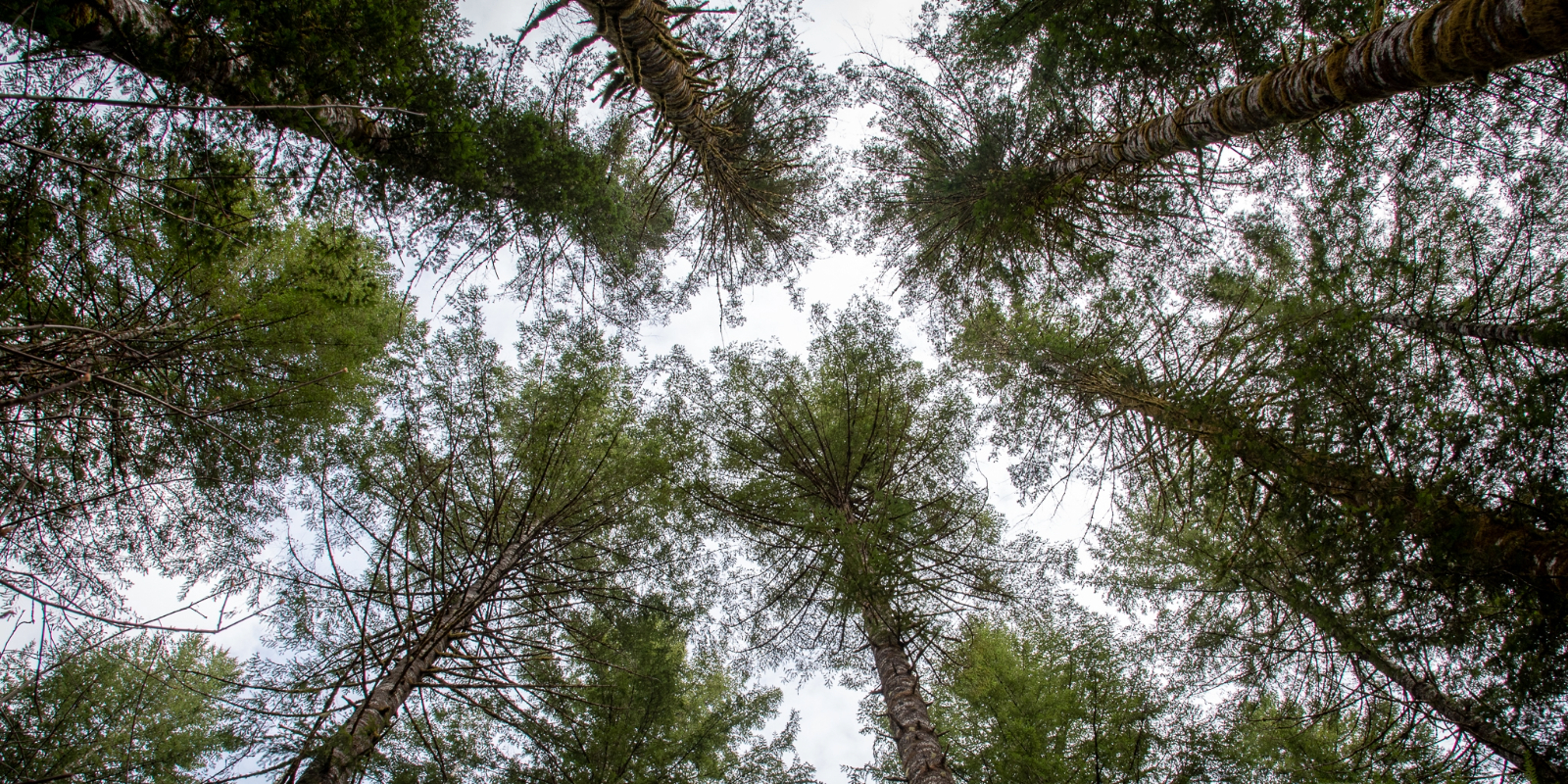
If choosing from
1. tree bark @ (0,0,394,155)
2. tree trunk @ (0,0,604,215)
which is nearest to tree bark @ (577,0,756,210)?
tree trunk @ (0,0,604,215)

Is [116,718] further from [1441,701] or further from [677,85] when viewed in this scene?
[1441,701]

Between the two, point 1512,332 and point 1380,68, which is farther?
point 1512,332

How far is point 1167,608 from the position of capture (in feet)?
24.0

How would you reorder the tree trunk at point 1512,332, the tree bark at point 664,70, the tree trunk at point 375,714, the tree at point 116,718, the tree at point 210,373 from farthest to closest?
the tree at point 116,718, the tree at point 210,373, the tree bark at point 664,70, the tree trunk at point 1512,332, the tree trunk at point 375,714

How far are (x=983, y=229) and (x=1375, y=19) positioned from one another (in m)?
3.11

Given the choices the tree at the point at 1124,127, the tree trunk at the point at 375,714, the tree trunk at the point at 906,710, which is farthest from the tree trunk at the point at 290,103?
the tree trunk at the point at 906,710

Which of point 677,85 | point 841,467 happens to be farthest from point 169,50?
point 841,467

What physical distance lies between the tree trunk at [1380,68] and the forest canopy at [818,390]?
28 mm

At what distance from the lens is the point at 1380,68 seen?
3234mm

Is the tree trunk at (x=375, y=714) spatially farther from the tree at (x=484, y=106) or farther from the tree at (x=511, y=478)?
the tree at (x=484, y=106)

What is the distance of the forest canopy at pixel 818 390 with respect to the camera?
133 inches

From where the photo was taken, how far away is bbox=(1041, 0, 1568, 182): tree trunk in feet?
8.43

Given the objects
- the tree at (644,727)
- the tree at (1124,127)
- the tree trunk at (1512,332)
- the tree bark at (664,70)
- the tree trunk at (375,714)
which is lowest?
the tree trunk at (375,714)

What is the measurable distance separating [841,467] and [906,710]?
2943mm
